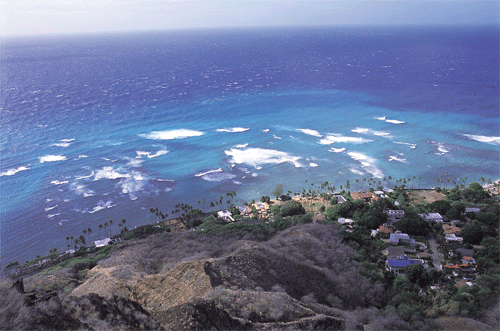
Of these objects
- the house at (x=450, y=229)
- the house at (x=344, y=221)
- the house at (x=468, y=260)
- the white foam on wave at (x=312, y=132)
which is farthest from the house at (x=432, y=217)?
the white foam on wave at (x=312, y=132)

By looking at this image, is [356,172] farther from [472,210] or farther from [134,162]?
[134,162]

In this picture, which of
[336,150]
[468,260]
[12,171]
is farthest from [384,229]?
[12,171]

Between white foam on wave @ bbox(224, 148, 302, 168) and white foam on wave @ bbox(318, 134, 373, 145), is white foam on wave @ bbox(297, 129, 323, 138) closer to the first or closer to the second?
white foam on wave @ bbox(318, 134, 373, 145)

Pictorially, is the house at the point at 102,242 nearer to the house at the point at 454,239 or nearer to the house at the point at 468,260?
the house at the point at 468,260

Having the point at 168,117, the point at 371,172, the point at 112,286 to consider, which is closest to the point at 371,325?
the point at 112,286

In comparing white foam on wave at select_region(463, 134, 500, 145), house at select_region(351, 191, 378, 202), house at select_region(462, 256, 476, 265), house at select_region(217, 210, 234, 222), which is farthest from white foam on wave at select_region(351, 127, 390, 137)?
house at select_region(462, 256, 476, 265)

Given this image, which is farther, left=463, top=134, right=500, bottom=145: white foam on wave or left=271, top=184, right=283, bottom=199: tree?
left=463, top=134, right=500, bottom=145: white foam on wave

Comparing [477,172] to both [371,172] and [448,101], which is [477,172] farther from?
[448,101]
